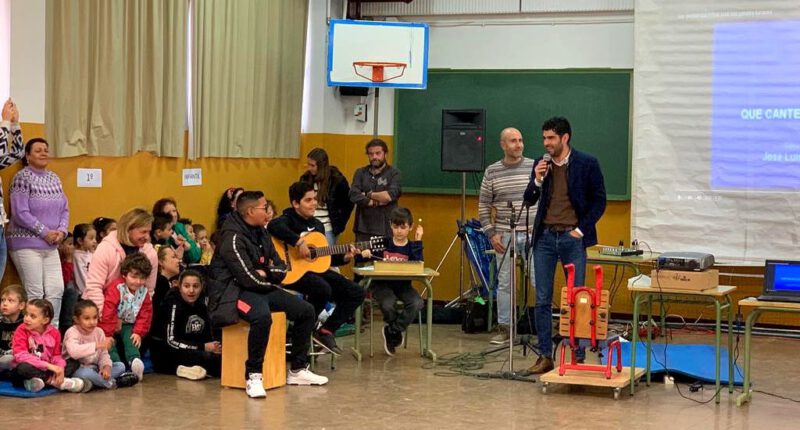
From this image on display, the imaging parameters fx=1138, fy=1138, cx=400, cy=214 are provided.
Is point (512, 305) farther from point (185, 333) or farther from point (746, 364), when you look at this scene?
point (185, 333)

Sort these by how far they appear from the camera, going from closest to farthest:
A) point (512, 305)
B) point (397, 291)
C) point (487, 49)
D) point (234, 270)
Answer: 1. point (234, 270)
2. point (512, 305)
3. point (397, 291)
4. point (487, 49)

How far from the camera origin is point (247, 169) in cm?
1009

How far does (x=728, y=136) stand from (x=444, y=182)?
2.70 metres

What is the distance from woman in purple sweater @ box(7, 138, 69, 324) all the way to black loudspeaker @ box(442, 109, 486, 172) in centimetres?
393

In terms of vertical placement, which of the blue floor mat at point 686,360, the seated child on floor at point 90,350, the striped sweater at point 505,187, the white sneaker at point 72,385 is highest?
the striped sweater at point 505,187

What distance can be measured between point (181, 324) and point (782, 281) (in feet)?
12.4

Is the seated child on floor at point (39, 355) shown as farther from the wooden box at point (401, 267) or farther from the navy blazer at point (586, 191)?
the navy blazer at point (586, 191)

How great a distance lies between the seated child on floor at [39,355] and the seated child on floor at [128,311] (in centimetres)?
45

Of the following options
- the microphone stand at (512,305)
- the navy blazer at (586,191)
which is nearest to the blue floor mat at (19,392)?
the microphone stand at (512,305)

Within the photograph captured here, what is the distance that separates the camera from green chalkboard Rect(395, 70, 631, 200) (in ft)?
34.3

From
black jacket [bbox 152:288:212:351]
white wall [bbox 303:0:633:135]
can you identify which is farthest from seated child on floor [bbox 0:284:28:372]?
white wall [bbox 303:0:633:135]

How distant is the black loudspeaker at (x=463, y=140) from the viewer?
1027 centimetres

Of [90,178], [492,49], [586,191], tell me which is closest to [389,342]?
[586,191]

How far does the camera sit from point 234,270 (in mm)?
6996
